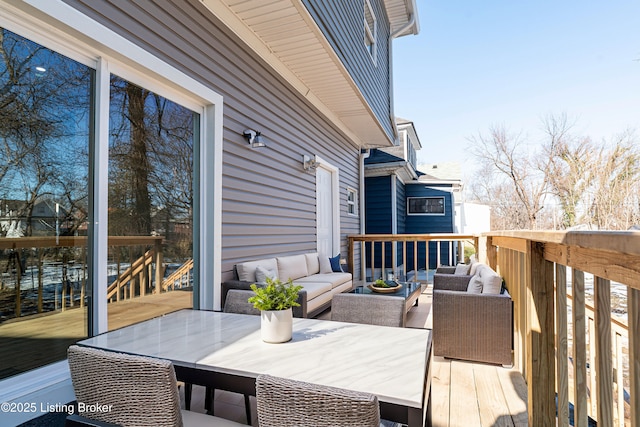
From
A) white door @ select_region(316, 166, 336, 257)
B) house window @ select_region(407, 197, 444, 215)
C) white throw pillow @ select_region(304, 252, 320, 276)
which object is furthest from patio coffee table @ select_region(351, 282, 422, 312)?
house window @ select_region(407, 197, 444, 215)

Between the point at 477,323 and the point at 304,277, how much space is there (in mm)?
2518

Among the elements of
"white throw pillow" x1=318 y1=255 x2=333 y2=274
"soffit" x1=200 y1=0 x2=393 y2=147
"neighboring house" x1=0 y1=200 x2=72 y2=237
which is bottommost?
"white throw pillow" x1=318 y1=255 x2=333 y2=274

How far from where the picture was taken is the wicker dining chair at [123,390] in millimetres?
1117

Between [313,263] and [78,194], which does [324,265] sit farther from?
[78,194]

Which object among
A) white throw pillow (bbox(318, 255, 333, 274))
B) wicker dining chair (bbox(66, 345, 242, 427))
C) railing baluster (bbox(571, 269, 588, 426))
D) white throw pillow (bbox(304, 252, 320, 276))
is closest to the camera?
wicker dining chair (bbox(66, 345, 242, 427))

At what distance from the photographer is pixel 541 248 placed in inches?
72.4

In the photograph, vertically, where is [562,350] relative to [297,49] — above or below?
below

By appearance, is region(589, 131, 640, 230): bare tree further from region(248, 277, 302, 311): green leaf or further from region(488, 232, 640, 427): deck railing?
region(248, 277, 302, 311): green leaf

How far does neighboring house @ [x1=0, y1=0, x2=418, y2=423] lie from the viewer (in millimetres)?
2166

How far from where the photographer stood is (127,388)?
3.74 feet

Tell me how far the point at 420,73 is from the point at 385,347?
56.8ft

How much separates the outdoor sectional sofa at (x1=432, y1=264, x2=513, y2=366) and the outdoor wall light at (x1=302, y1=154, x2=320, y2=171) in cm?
301

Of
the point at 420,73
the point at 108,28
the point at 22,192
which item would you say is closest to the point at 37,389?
the point at 22,192

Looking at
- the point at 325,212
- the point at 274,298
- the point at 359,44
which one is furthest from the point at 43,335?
the point at 359,44
